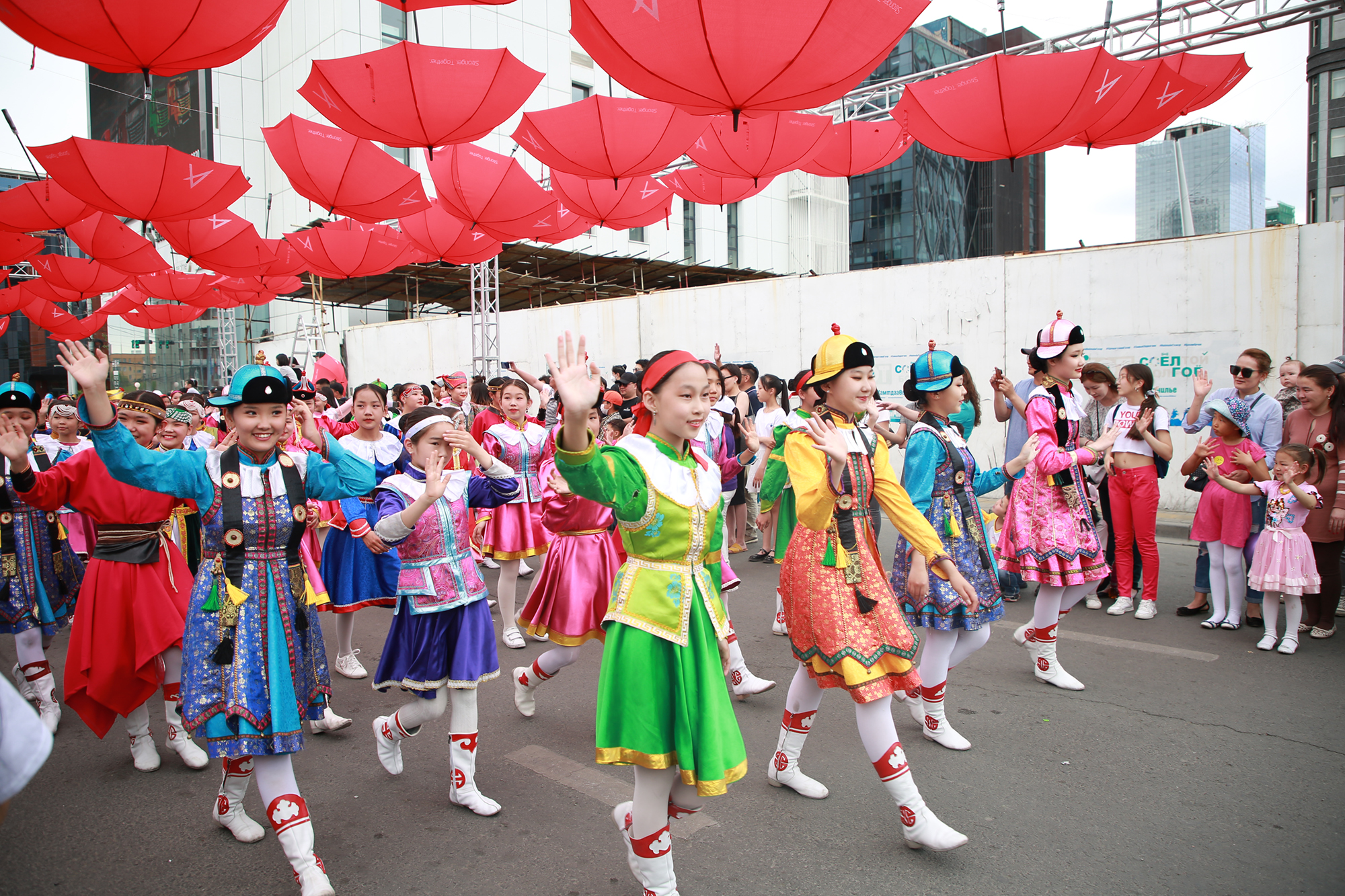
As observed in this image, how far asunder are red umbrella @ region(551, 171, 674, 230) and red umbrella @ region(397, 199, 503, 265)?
4.87 ft

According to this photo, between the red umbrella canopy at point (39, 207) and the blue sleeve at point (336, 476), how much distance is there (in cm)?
668

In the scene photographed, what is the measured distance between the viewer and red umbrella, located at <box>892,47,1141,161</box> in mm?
5648

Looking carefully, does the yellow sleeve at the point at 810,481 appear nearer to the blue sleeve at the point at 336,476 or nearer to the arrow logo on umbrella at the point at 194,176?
the blue sleeve at the point at 336,476

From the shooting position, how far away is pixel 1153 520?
6.53 meters

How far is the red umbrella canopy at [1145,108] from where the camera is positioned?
5.93 m

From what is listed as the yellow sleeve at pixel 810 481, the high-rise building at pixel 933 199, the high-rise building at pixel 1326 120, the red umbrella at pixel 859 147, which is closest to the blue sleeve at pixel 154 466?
the yellow sleeve at pixel 810 481

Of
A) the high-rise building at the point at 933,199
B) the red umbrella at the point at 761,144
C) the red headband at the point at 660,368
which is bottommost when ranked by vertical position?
the red headband at the point at 660,368

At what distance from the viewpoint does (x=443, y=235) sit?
9922 mm

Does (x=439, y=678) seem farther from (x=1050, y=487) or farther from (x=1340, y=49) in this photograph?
(x=1340, y=49)

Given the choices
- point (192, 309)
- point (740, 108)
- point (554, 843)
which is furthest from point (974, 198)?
point (554, 843)

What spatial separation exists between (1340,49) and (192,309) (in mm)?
44554

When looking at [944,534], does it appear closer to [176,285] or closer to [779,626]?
[779,626]

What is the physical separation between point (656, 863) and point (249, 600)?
1.82 metres

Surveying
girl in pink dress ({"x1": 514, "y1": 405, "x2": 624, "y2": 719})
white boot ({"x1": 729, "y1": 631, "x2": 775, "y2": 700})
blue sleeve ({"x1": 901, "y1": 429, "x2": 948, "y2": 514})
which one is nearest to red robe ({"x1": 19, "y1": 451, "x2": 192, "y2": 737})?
girl in pink dress ({"x1": 514, "y1": 405, "x2": 624, "y2": 719})
